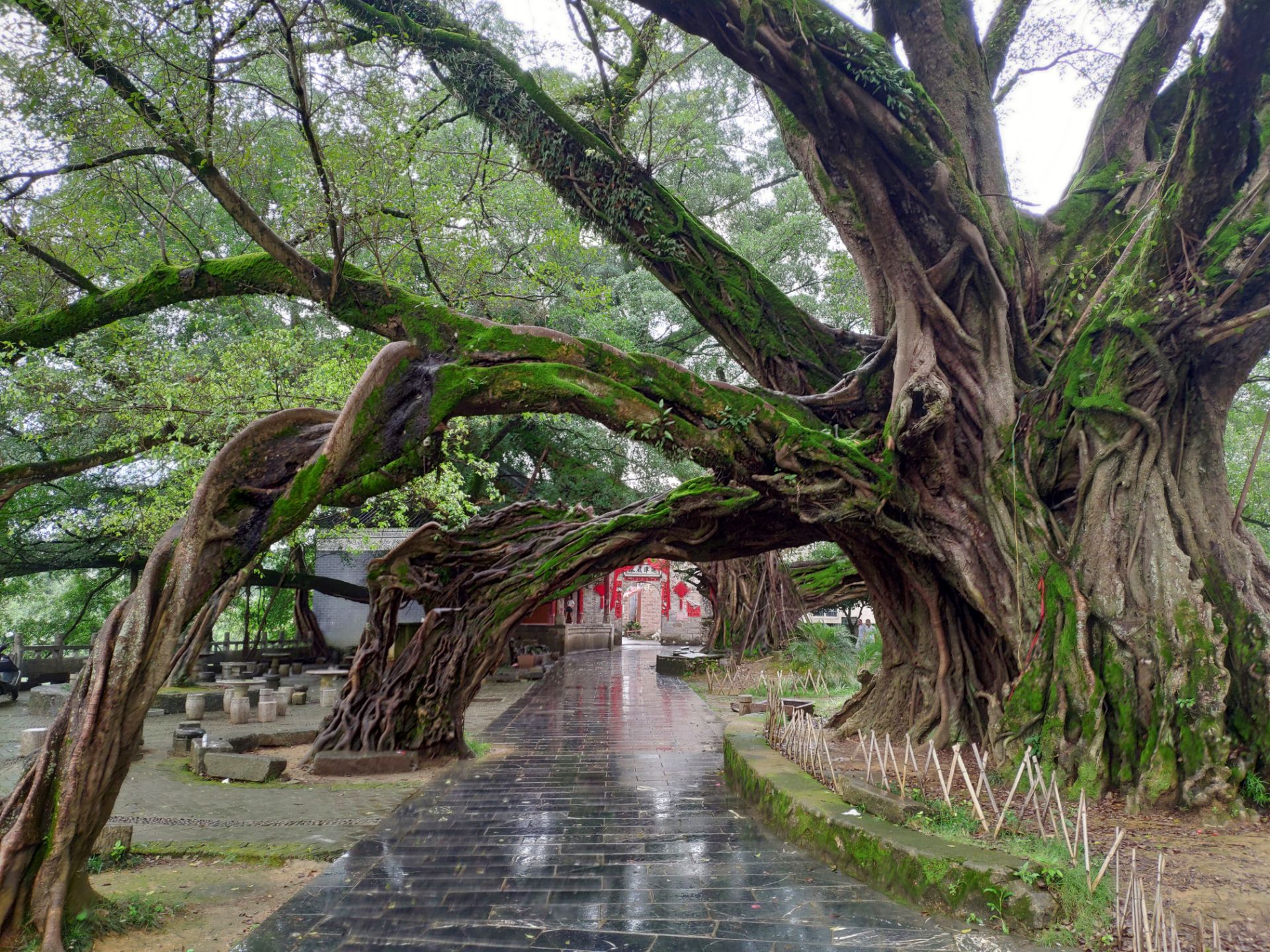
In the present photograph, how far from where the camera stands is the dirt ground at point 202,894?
161 inches

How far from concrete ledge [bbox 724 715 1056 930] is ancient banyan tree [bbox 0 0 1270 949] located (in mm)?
1591

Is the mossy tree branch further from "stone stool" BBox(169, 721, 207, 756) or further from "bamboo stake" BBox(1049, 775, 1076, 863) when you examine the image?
"stone stool" BBox(169, 721, 207, 756)

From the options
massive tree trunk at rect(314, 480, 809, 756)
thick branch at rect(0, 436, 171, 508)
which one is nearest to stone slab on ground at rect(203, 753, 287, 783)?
massive tree trunk at rect(314, 480, 809, 756)

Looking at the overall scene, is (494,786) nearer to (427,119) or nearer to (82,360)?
(427,119)

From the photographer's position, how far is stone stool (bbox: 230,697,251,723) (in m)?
12.0

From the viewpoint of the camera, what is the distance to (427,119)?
8.77 metres

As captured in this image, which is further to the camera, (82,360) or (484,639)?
(82,360)

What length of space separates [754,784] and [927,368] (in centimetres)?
389

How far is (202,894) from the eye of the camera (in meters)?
4.84

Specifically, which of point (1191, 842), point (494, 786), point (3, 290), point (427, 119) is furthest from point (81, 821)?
point (3, 290)

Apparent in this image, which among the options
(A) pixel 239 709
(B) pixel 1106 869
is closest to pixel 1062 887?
(B) pixel 1106 869

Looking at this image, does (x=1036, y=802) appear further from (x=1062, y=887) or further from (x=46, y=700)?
(x=46, y=700)

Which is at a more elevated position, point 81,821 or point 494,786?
point 81,821

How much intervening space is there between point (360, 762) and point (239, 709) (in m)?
4.65
